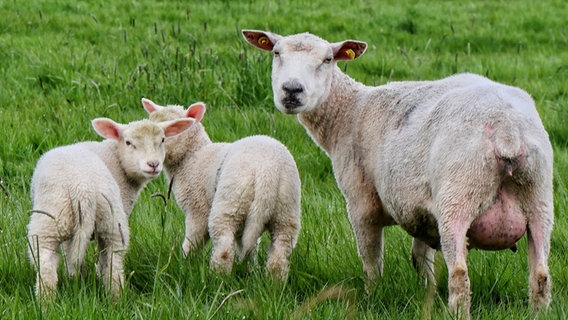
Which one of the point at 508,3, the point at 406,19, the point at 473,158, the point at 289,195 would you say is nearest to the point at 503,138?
the point at 473,158

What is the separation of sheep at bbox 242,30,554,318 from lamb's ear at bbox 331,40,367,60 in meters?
0.01

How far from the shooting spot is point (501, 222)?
3764 millimetres

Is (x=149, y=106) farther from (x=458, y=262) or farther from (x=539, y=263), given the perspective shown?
(x=539, y=263)

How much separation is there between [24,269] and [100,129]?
923mm

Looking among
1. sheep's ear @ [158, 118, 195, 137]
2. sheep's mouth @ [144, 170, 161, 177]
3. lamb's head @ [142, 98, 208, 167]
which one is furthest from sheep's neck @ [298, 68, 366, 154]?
sheep's mouth @ [144, 170, 161, 177]

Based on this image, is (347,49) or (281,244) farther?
(347,49)

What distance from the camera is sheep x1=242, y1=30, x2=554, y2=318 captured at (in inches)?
146

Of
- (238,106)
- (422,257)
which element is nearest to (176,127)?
(422,257)

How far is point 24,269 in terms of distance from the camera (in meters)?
4.42

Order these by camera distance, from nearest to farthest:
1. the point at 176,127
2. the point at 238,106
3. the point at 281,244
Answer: the point at 281,244 < the point at 176,127 < the point at 238,106

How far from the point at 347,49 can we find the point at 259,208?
3.80 feet

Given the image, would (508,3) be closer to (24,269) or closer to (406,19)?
(406,19)

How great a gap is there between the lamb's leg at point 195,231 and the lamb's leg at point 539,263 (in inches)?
72.7

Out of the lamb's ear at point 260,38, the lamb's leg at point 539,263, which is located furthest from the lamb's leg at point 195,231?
the lamb's leg at point 539,263
